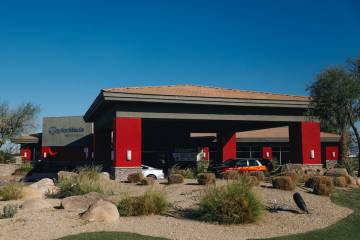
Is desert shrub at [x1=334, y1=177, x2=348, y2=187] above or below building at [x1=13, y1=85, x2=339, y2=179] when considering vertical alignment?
below

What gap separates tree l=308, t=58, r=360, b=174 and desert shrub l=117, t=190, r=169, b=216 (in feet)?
57.2

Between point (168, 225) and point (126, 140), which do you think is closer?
point (168, 225)

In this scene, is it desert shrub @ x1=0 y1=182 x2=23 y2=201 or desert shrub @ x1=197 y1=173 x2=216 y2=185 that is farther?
desert shrub @ x1=197 y1=173 x2=216 y2=185

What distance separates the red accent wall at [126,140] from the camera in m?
26.1

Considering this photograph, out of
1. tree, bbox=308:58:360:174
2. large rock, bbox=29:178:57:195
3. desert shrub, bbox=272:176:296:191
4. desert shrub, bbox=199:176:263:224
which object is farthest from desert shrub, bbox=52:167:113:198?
tree, bbox=308:58:360:174

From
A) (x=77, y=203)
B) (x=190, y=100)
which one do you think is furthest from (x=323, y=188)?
(x=190, y=100)

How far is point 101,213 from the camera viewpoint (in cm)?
1160

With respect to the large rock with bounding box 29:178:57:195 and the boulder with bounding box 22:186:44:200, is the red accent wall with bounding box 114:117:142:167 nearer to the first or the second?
the large rock with bounding box 29:178:57:195

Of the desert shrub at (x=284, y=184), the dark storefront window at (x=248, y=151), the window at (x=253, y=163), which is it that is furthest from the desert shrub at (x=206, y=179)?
the dark storefront window at (x=248, y=151)

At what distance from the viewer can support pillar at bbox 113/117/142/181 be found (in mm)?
26047

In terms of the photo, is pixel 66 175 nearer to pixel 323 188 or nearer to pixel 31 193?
pixel 31 193

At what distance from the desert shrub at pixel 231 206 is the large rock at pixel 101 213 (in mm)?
2585

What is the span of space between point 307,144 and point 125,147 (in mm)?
14042

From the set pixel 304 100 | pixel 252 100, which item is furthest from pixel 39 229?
pixel 304 100
